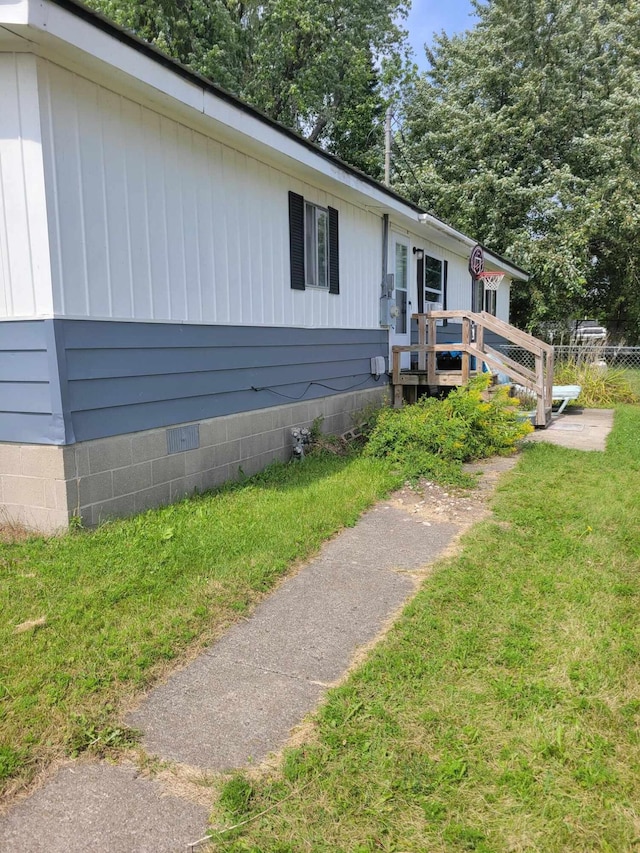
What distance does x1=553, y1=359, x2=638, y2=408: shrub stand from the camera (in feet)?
46.3

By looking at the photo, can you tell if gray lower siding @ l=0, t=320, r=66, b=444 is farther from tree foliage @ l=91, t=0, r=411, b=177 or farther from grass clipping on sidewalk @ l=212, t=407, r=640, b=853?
tree foliage @ l=91, t=0, r=411, b=177

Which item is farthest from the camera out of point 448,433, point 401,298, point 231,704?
point 401,298

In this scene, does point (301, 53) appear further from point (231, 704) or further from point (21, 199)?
point (231, 704)

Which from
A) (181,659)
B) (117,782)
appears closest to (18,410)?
(181,659)

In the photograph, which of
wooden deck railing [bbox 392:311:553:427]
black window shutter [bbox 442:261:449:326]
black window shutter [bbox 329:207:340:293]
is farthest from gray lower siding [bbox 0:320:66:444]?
black window shutter [bbox 442:261:449:326]

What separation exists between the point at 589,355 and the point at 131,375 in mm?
13144

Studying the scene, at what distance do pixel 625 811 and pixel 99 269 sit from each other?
4445 millimetres

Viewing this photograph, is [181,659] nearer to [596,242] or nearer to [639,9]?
[596,242]

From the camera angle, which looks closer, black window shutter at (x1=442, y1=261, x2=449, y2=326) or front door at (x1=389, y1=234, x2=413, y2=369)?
front door at (x1=389, y1=234, x2=413, y2=369)

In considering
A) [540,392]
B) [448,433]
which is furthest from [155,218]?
[540,392]

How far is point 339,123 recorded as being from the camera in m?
21.2

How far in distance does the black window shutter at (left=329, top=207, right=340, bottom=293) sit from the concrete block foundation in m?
2.40

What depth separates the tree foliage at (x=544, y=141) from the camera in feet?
57.6

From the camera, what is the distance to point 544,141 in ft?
63.7
